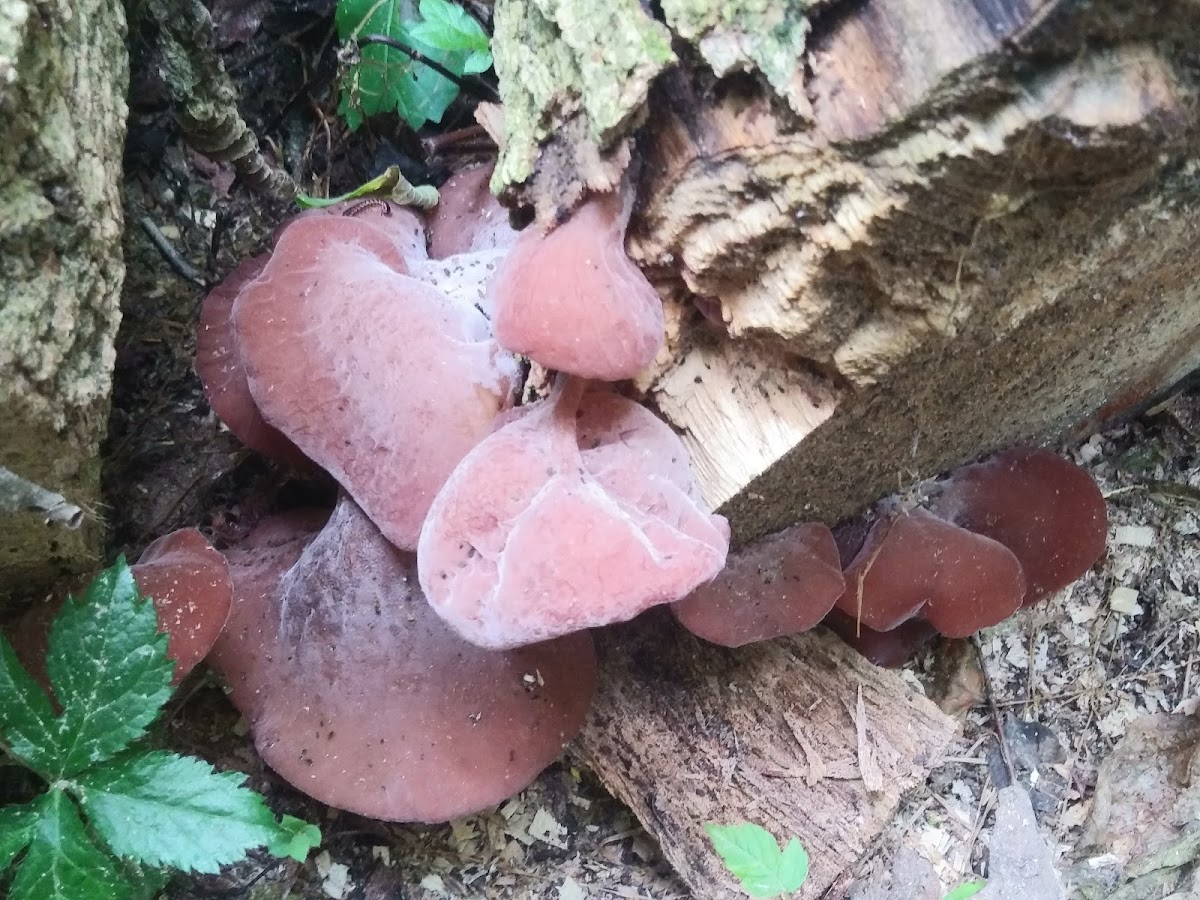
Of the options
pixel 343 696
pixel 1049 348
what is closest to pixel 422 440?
pixel 343 696

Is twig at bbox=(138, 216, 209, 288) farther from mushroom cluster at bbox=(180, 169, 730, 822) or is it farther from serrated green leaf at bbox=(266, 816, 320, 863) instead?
serrated green leaf at bbox=(266, 816, 320, 863)

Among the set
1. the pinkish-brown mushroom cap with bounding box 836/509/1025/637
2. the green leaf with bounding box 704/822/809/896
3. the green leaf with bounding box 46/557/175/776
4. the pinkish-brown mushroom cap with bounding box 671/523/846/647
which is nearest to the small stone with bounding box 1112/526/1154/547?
the pinkish-brown mushroom cap with bounding box 836/509/1025/637

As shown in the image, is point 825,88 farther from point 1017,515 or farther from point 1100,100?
point 1017,515

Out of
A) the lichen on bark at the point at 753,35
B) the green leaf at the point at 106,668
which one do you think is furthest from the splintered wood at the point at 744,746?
the lichen on bark at the point at 753,35

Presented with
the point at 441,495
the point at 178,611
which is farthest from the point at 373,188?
the point at 178,611

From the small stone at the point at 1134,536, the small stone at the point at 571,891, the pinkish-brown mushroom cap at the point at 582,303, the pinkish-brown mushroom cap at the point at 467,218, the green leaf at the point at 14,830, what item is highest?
the pinkish-brown mushroom cap at the point at 467,218

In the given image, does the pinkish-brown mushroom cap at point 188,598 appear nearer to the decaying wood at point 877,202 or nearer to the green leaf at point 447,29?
the decaying wood at point 877,202
